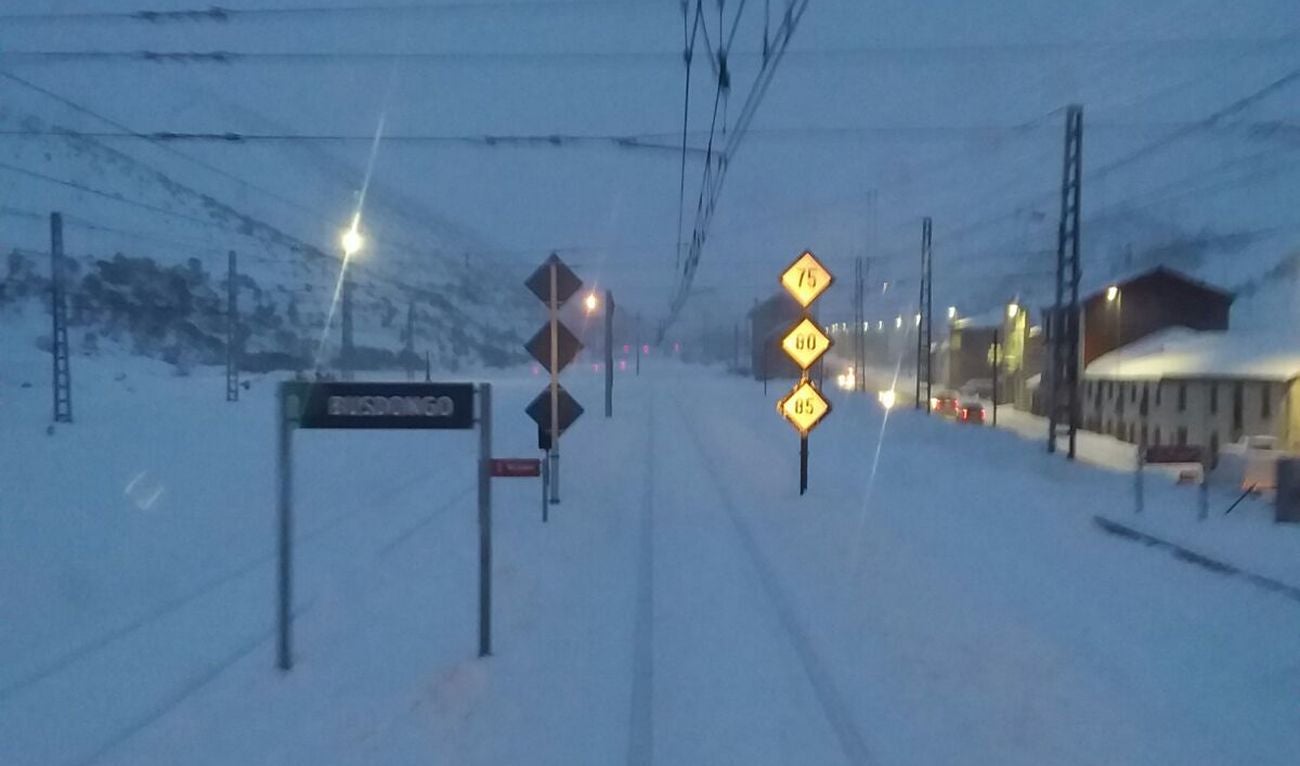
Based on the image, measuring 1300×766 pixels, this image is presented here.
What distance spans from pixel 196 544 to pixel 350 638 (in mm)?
5558

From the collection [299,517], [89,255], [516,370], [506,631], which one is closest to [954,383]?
[516,370]

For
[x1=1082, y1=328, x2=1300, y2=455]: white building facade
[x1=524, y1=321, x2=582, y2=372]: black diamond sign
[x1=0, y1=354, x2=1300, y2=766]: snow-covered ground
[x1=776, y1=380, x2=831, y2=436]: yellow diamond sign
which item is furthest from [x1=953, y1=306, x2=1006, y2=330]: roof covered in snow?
[x1=524, y1=321, x2=582, y2=372]: black diamond sign

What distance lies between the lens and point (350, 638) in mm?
9031

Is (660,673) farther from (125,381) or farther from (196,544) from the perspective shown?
(125,381)

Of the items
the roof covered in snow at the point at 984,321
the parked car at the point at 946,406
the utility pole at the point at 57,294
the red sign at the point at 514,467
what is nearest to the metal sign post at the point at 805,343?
the red sign at the point at 514,467

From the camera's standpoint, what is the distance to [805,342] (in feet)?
64.5

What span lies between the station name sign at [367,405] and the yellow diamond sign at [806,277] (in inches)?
486

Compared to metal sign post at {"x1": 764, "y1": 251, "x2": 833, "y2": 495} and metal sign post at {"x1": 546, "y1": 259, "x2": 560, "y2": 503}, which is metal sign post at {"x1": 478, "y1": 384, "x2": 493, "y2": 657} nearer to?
metal sign post at {"x1": 546, "y1": 259, "x2": 560, "y2": 503}

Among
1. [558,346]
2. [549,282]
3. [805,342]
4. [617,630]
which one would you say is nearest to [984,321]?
[805,342]

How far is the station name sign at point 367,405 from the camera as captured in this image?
26.5 ft

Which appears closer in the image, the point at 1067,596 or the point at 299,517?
the point at 1067,596

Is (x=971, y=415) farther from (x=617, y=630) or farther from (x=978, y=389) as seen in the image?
(x=617, y=630)

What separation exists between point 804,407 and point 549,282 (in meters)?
6.03

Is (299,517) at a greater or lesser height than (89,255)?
lesser
